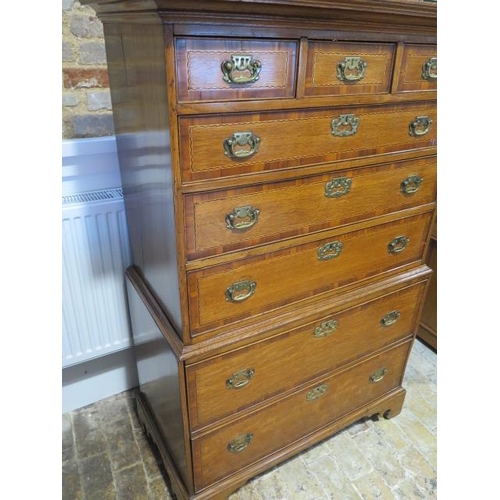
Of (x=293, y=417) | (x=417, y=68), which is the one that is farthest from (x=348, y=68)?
(x=293, y=417)

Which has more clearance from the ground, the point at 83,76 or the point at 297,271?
the point at 83,76

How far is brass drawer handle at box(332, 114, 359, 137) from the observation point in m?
1.01

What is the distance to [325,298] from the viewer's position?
4.15 ft

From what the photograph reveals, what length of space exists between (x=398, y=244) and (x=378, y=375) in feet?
1.84

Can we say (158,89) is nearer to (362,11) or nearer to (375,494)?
(362,11)

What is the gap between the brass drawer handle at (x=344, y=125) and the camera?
101cm

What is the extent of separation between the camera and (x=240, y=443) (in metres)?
1.32

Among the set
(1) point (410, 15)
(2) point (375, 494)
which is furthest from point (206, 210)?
(2) point (375, 494)

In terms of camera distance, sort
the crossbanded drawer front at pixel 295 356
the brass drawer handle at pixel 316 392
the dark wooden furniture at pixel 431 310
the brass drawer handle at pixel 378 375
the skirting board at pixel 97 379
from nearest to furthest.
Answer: the crossbanded drawer front at pixel 295 356
the brass drawer handle at pixel 316 392
the brass drawer handle at pixel 378 375
the skirting board at pixel 97 379
the dark wooden furniture at pixel 431 310

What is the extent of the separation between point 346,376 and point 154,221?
0.89 m

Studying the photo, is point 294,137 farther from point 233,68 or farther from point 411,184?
point 411,184

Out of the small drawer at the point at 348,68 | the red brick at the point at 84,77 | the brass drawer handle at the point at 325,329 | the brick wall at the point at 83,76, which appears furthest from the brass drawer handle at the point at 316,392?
the red brick at the point at 84,77

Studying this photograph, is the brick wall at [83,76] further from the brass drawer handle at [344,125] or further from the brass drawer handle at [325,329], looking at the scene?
the brass drawer handle at [325,329]

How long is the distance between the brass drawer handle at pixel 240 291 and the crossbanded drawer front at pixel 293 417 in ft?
1.45
